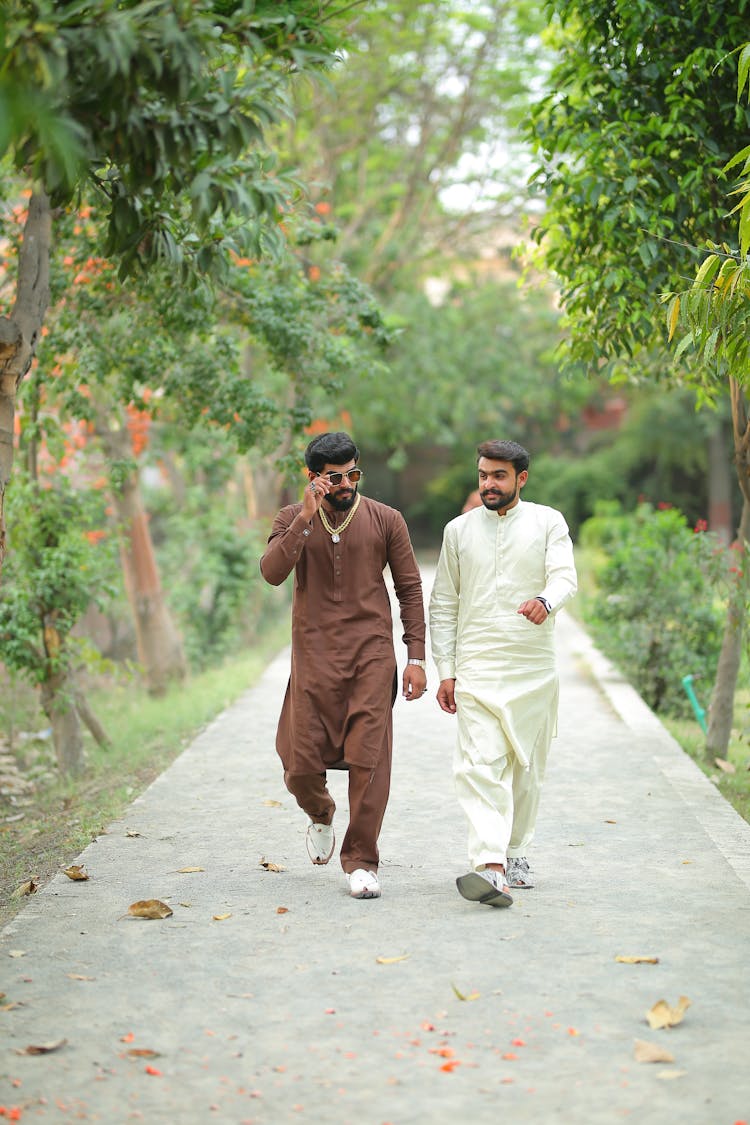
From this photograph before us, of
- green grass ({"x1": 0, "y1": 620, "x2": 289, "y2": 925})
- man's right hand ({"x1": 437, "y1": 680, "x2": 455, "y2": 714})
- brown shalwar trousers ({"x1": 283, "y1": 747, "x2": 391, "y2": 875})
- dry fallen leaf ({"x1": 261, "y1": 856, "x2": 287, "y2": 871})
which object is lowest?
green grass ({"x1": 0, "y1": 620, "x2": 289, "y2": 925})

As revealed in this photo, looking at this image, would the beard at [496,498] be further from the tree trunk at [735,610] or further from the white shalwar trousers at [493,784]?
the tree trunk at [735,610]

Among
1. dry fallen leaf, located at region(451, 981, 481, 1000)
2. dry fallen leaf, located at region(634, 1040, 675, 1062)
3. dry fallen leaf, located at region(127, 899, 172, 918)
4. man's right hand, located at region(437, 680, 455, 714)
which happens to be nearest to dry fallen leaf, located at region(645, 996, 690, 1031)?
dry fallen leaf, located at region(634, 1040, 675, 1062)

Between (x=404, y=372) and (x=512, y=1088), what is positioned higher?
(x=404, y=372)

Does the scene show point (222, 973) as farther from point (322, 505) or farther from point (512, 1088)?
point (322, 505)

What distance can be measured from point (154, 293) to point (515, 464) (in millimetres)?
3434

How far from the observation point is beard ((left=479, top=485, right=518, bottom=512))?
606 cm

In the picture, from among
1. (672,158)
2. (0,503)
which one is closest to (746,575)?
(672,158)

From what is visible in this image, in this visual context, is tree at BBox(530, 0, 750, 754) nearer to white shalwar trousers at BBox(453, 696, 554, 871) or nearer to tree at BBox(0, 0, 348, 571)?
tree at BBox(0, 0, 348, 571)

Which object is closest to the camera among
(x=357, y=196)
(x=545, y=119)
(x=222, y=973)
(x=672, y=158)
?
(x=222, y=973)

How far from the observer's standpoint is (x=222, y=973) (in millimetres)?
5004

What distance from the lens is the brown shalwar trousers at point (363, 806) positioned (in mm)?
6008

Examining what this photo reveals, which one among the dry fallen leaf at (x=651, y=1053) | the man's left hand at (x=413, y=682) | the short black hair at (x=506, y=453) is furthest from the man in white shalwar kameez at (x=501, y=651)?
the dry fallen leaf at (x=651, y=1053)

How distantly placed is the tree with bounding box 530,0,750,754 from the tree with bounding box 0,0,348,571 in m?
2.23

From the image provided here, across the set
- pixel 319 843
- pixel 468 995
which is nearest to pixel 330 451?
pixel 319 843
